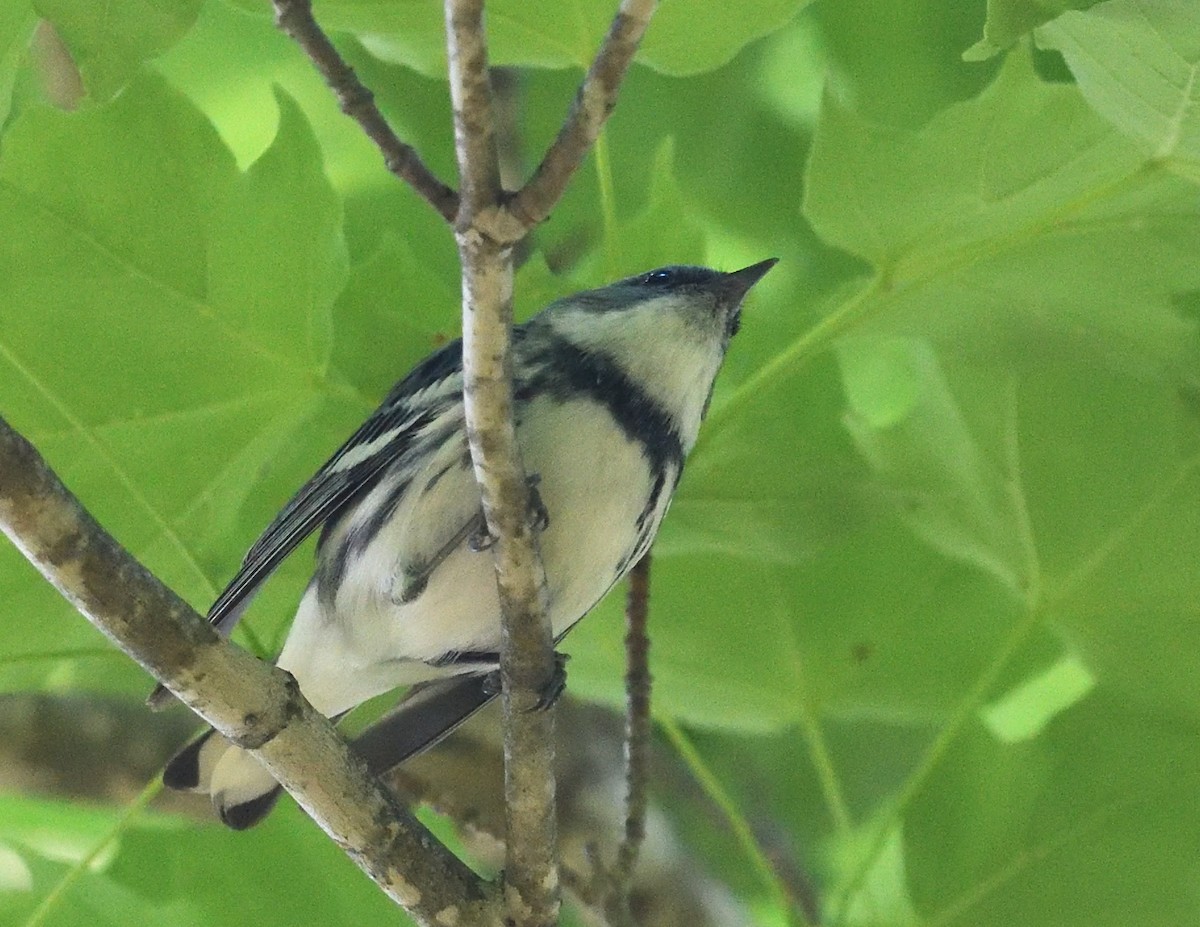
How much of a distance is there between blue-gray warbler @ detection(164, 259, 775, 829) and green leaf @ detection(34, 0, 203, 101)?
26 centimetres

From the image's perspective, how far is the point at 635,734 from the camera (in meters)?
0.87

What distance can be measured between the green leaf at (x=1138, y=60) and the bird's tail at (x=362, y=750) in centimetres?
50

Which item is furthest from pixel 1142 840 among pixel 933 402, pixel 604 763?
pixel 604 763

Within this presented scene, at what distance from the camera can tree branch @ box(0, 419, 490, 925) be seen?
0.58m

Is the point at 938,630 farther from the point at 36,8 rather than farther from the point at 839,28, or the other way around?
the point at 36,8

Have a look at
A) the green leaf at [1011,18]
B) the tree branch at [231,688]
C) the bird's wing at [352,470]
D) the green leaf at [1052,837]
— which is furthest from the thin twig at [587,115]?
the green leaf at [1052,837]

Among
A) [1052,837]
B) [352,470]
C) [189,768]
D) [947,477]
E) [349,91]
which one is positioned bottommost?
[1052,837]

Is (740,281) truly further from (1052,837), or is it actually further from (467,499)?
(1052,837)

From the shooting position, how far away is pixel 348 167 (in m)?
1.21

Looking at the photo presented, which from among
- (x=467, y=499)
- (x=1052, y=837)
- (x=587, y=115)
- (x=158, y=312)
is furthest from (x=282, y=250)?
(x=1052, y=837)

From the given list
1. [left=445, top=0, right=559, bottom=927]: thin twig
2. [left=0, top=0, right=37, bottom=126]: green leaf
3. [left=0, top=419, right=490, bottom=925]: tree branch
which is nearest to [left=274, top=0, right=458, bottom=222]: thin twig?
[left=445, top=0, right=559, bottom=927]: thin twig

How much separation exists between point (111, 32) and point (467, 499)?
308 mm

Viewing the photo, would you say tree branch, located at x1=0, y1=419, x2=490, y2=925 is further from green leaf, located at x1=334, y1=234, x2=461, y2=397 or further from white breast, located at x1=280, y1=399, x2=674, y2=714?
green leaf, located at x1=334, y1=234, x2=461, y2=397

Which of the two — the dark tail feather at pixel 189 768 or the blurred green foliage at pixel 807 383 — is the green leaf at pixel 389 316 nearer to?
the blurred green foliage at pixel 807 383
